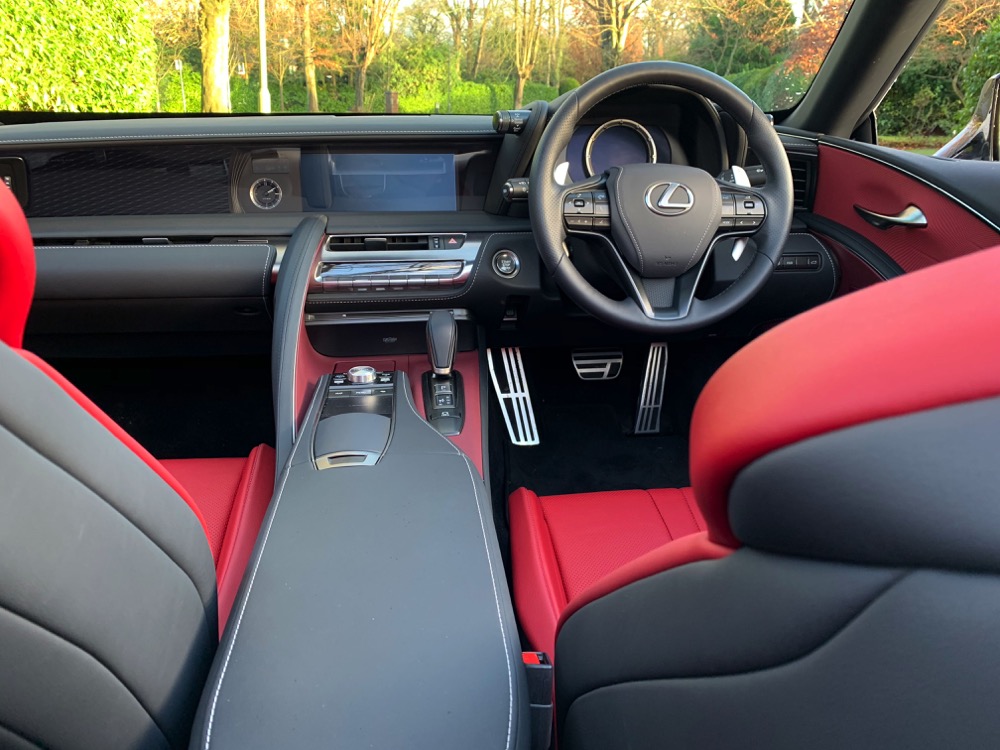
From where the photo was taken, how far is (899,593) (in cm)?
38

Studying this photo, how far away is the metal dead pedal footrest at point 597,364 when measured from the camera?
2.52 m

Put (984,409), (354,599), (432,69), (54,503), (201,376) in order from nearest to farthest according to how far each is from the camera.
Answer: (984,409) < (54,503) < (354,599) < (201,376) < (432,69)

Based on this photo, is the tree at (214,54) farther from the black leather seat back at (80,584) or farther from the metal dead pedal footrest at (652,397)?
the black leather seat back at (80,584)

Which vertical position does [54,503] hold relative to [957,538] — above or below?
below

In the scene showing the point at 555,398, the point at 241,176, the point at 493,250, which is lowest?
the point at 555,398

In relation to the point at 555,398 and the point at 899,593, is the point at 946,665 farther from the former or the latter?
the point at 555,398

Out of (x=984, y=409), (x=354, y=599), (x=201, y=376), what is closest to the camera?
(x=984, y=409)

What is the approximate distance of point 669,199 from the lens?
5.64 feet

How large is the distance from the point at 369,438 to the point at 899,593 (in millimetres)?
1209

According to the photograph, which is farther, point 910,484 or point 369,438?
point 369,438

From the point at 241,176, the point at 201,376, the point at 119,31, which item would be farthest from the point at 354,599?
the point at 119,31

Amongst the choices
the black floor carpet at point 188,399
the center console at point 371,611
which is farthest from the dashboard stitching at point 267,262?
the center console at point 371,611

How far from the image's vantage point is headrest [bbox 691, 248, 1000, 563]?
0.35m

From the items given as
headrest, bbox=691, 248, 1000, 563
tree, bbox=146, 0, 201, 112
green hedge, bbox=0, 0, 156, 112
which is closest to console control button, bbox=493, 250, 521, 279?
headrest, bbox=691, 248, 1000, 563
